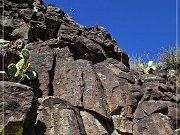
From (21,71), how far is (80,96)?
5.05 feet

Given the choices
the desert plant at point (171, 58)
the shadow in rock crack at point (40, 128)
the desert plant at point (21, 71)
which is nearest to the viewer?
the shadow in rock crack at point (40, 128)

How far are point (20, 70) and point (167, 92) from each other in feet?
13.5

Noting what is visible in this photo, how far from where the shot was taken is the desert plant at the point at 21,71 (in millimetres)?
9027

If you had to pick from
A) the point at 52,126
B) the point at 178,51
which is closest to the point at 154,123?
the point at 52,126

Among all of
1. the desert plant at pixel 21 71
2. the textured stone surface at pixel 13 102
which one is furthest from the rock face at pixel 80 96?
the desert plant at pixel 21 71

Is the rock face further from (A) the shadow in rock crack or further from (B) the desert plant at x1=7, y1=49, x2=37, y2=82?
(B) the desert plant at x1=7, y1=49, x2=37, y2=82

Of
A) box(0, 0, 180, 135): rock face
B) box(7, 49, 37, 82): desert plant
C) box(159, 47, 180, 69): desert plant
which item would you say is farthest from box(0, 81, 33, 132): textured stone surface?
box(159, 47, 180, 69): desert plant

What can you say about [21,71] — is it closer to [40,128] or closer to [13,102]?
[40,128]

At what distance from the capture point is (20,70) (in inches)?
358

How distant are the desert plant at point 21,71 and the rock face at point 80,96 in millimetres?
231

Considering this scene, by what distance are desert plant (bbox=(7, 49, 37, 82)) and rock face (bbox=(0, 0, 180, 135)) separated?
9.1 inches

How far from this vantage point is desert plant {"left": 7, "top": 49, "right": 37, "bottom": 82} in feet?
29.6

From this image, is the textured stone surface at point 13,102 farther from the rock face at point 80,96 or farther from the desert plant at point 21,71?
the desert plant at point 21,71

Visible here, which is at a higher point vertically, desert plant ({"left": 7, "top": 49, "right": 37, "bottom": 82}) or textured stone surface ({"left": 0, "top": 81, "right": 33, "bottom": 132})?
desert plant ({"left": 7, "top": 49, "right": 37, "bottom": 82})
